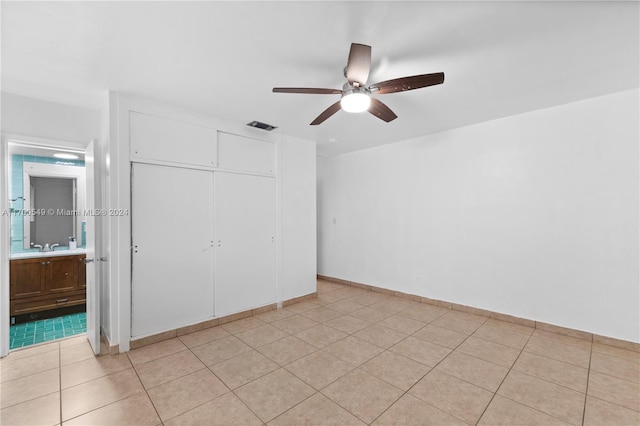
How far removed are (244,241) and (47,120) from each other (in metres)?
2.38

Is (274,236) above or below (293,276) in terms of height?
above

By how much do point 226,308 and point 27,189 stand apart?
10.6 ft

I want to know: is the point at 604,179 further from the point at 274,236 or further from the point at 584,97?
the point at 274,236

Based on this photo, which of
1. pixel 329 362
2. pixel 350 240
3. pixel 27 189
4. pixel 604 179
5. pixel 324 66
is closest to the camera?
pixel 324 66

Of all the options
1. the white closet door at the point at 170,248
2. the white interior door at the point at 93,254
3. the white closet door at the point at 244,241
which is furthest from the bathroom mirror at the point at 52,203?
the white closet door at the point at 244,241

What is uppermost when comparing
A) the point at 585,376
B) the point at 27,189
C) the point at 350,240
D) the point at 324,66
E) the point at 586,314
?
the point at 324,66

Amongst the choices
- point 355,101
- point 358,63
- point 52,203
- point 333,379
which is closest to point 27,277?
point 52,203

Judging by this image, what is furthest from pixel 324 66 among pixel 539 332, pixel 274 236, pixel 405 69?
pixel 539 332

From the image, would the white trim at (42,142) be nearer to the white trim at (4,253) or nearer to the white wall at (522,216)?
the white trim at (4,253)

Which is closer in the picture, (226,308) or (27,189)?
(226,308)

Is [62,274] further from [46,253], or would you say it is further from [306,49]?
[306,49]

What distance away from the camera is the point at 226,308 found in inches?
140

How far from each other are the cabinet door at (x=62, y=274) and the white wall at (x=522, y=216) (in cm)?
440

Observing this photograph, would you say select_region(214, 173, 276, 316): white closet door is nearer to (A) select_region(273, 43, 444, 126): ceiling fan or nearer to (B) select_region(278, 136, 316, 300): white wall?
(B) select_region(278, 136, 316, 300): white wall
